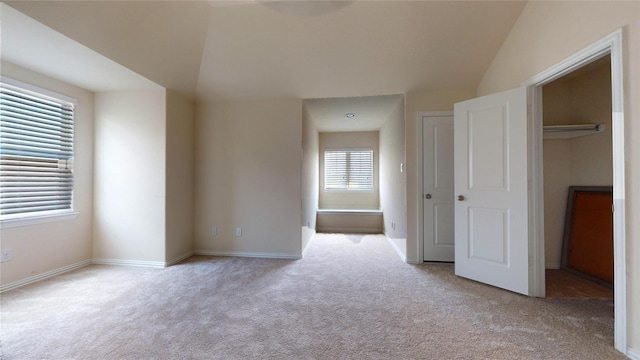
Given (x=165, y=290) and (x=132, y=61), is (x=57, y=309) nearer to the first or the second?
(x=165, y=290)

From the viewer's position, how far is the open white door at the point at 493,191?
234 cm

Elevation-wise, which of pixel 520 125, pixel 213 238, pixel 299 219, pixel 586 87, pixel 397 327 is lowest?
pixel 397 327

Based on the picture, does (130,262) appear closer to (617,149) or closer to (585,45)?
(617,149)

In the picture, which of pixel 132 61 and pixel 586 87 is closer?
pixel 132 61

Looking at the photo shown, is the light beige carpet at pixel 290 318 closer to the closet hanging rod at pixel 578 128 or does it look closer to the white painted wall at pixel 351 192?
the closet hanging rod at pixel 578 128

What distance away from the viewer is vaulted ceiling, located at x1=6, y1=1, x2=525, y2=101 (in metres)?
2.18

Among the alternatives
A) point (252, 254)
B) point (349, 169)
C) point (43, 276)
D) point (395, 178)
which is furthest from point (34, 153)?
point (349, 169)

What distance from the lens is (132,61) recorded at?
98.1 inches

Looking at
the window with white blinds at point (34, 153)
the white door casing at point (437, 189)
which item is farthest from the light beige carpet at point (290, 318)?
the window with white blinds at point (34, 153)

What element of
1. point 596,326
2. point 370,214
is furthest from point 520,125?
point 370,214

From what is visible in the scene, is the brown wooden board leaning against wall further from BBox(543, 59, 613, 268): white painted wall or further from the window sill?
the window sill

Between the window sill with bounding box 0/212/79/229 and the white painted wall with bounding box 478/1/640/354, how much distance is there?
513 centimetres

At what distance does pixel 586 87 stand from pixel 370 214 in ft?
12.0

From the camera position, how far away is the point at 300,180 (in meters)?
3.48
